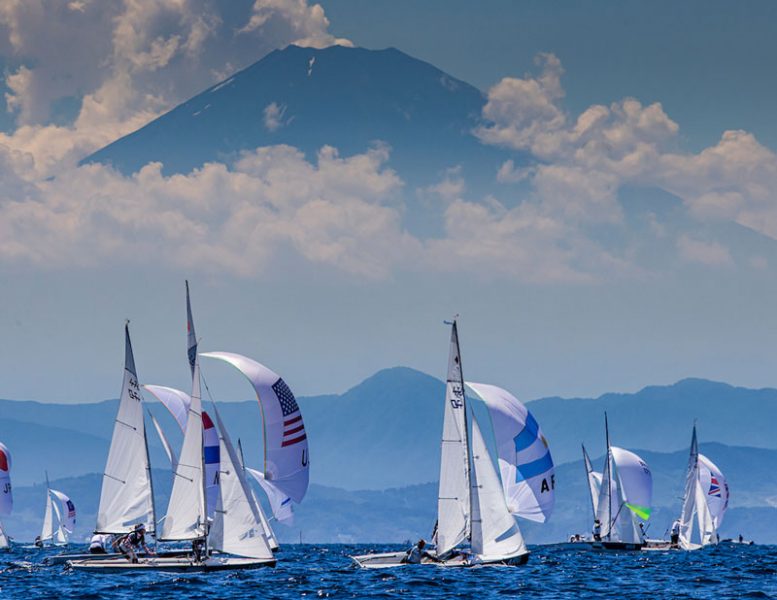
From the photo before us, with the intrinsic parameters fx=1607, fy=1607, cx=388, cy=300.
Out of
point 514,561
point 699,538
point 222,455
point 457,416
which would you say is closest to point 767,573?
point 514,561

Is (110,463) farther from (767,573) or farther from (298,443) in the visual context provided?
(767,573)

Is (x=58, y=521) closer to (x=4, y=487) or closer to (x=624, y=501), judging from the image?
(x=4, y=487)

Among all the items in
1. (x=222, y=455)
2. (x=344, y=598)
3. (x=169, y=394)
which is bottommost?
(x=344, y=598)

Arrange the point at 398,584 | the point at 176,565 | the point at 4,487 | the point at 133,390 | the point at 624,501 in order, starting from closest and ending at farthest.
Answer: the point at 398,584
the point at 176,565
the point at 133,390
the point at 4,487
the point at 624,501

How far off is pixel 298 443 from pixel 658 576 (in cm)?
1964

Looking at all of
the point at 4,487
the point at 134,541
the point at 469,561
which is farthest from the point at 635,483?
the point at 134,541

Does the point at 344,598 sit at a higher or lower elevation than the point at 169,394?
lower

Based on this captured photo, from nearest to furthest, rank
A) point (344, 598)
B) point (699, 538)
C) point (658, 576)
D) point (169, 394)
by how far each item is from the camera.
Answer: point (344, 598) → point (658, 576) → point (169, 394) → point (699, 538)

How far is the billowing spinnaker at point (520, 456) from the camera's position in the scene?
7350 centimetres

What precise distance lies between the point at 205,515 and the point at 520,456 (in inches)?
724

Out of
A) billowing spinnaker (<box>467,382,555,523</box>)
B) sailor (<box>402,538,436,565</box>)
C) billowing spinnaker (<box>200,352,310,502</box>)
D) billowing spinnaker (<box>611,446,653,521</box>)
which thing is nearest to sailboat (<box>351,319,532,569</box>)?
sailor (<box>402,538,436,565</box>)

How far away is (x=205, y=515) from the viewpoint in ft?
205

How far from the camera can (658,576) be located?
244 feet

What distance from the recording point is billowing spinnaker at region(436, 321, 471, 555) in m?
62.0
